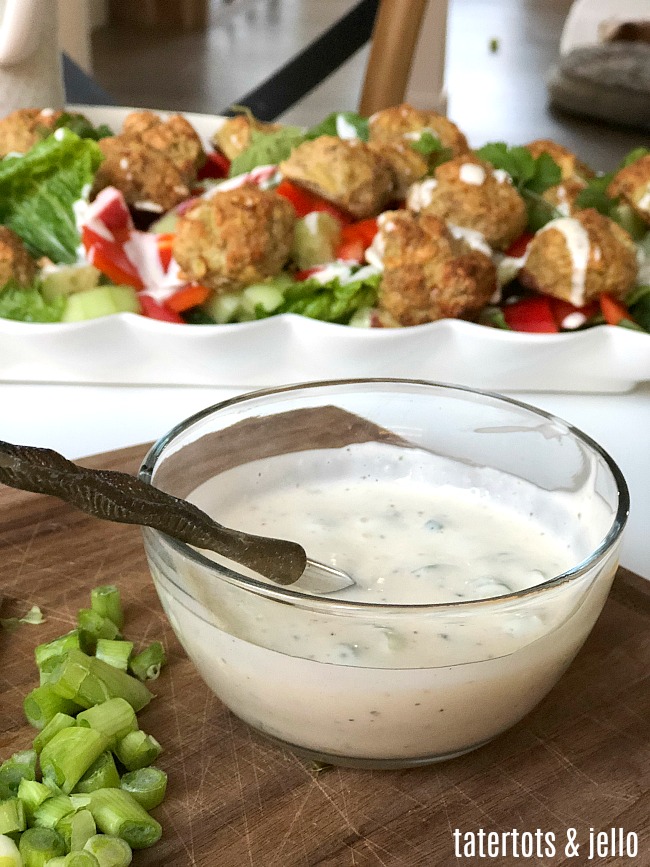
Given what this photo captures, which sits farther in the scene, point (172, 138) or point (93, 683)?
point (172, 138)

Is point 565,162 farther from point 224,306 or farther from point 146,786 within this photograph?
point 146,786

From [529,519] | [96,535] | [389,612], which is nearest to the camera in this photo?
[389,612]

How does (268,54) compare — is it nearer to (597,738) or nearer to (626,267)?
(626,267)

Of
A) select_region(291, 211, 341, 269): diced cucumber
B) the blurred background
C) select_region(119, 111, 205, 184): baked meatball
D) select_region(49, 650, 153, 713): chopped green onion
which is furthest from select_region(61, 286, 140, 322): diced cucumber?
the blurred background

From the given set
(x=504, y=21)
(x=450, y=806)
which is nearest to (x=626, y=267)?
(x=450, y=806)

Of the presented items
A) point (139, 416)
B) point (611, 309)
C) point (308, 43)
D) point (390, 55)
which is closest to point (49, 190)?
point (139, 416)

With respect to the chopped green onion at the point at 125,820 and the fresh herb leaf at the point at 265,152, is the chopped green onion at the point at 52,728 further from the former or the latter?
the fresh herb leaf at the point at 265,152
